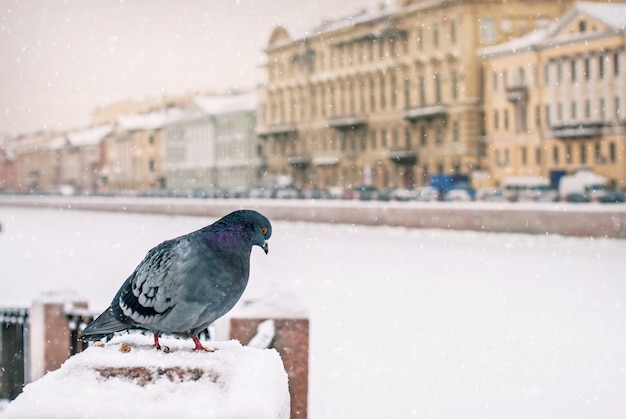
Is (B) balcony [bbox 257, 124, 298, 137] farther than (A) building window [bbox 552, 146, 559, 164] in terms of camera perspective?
Yes

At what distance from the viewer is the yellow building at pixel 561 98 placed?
4594cm

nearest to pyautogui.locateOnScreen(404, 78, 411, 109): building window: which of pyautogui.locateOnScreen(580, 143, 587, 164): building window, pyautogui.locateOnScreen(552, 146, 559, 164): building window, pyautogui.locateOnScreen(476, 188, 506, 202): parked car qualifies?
pyautogui.locateOnScreen(552, 146, 559, 164): building window

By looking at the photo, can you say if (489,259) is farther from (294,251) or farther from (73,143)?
(73,143)

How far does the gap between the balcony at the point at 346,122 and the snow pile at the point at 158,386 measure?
62.5 metres

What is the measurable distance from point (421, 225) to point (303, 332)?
29.8m

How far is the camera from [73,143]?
121 m

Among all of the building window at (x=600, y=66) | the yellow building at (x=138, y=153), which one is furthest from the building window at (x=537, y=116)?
the yellow building at (x=138, y=153)

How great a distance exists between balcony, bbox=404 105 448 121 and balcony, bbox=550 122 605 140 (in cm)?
875

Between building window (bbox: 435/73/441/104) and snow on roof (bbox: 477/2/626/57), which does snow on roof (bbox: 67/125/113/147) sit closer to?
building window (bbox: 435/73/441/104)

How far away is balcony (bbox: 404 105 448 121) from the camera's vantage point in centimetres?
5626

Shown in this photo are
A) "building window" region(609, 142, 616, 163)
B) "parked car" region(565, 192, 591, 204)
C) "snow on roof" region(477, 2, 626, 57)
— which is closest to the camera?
"parked car" region(565, 192, 591, 204)

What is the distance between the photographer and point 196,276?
7.10ft

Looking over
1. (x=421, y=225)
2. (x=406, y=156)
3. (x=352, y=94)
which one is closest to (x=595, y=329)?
(x=421, y=225)

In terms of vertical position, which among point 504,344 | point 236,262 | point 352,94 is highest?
point 352,94
